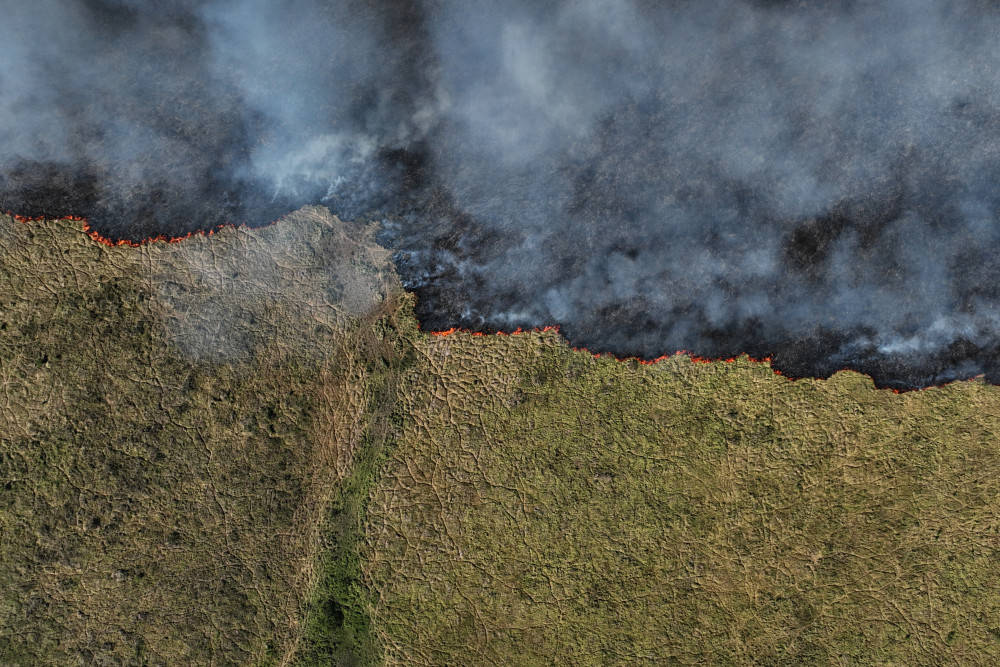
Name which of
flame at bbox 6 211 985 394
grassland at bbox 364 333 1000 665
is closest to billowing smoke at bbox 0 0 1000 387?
flame at bbox 6 211 985 394

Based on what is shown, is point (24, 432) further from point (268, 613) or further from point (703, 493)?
point (703, 493)

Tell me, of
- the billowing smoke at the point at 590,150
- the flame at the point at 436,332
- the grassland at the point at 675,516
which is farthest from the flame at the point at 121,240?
the grassland at the point at 675,516

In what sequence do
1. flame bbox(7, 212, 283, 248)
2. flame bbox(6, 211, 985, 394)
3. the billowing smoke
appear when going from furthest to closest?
flame bbox(7, 212, 283, 248)
flame bbox(6, 211, 985, 394)
the billowing smoke

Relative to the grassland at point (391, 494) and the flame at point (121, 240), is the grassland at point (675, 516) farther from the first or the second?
the flame at point (121, 240)

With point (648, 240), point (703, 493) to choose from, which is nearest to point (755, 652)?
point (703, 493)

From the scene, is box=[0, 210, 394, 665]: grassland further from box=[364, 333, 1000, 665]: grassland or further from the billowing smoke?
box=[364, 333, 1000, 665]: grassland

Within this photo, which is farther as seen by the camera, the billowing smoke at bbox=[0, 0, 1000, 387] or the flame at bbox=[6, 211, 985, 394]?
the flame at bbox=[6, 211, 985, 394]
